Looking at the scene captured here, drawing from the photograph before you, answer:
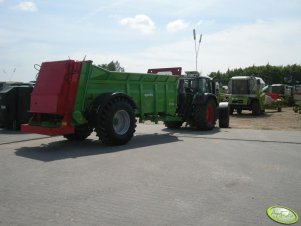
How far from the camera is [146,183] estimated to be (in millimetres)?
6211

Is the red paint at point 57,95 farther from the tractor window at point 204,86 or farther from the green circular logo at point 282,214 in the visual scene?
the tractor window at point 204,86

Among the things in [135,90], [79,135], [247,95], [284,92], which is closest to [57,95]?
[79,135]

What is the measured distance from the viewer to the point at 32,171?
696cm

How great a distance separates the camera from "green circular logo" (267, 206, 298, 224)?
4.59m

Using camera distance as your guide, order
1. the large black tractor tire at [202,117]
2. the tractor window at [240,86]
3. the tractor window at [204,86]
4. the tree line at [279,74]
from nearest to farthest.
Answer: the large black tractor tire at [202,117], the tractor window at [204,86], the tractor window at [240,86], the tree line at [279,74]

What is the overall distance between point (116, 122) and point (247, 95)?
16.5 metres

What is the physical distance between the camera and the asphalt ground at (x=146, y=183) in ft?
15.4

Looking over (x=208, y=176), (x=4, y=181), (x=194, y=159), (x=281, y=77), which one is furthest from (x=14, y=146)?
(x=281, y=77)

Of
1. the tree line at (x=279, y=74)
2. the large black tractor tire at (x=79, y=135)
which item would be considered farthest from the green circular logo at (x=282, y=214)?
the tree line at (x=279, y=74)

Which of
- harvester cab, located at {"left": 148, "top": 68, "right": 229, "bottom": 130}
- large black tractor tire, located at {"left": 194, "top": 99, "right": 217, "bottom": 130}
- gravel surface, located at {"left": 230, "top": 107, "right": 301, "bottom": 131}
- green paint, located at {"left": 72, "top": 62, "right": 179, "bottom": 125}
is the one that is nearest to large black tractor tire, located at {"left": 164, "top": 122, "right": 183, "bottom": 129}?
harvester cab, located at {"left": 148, "top": 68, "right": 229, "bottom": 130}

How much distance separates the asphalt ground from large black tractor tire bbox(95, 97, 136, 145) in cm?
33

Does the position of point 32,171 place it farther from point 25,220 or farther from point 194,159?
point 194,159

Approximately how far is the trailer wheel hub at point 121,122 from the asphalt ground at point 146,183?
51 centimetres

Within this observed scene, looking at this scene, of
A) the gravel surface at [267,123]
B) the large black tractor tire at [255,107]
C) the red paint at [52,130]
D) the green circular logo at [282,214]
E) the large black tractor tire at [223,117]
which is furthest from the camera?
the large black tractor tire at [255,107]
